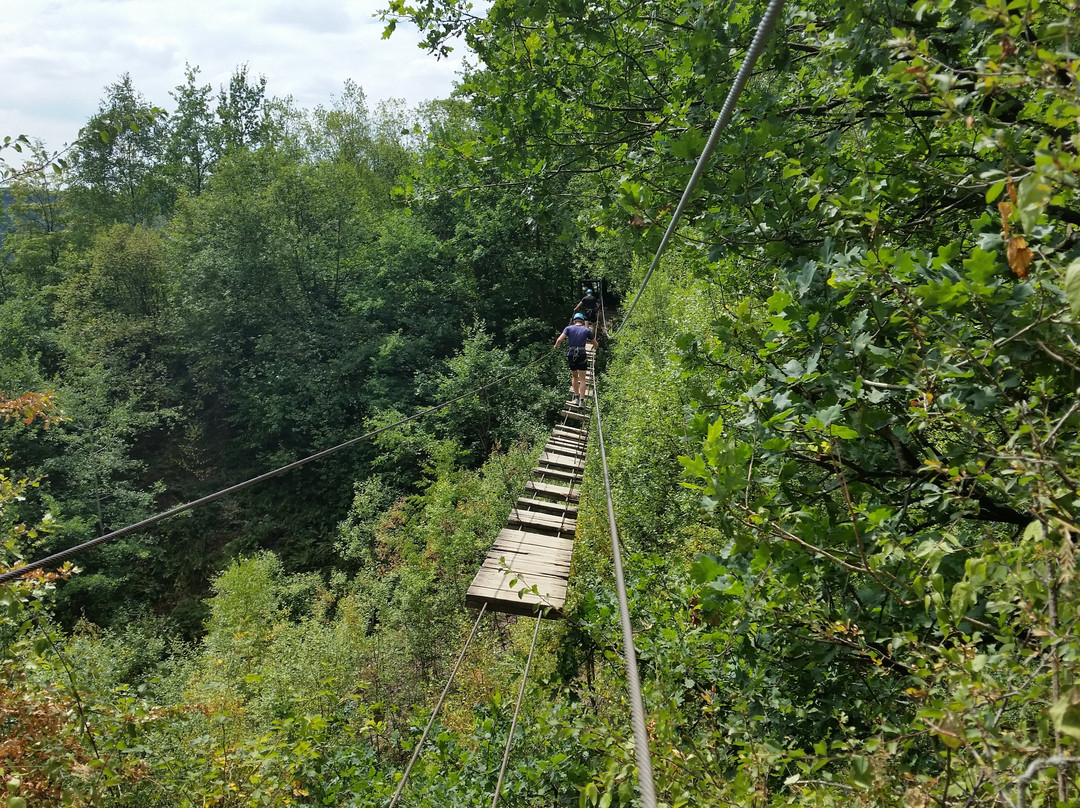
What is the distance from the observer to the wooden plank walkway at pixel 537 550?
3.55 meters

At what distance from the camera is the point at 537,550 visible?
169 inches

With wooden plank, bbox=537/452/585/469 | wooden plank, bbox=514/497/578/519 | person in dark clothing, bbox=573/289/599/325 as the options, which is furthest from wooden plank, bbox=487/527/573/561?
person in dark clothing, bbox=573/289/599/325

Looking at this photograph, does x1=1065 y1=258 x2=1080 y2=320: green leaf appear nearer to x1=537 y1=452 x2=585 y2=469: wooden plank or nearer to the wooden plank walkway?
the wooden plank walkway

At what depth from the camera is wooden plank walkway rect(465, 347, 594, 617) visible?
3549 mm

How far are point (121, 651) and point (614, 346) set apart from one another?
12.2 meters

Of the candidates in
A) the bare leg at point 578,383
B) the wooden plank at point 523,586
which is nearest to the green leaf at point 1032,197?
the wooden plank at point 523,586

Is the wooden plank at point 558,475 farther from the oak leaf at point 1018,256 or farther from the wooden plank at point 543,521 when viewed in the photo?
the oak leaf at point 1018,256

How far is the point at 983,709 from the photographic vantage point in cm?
108

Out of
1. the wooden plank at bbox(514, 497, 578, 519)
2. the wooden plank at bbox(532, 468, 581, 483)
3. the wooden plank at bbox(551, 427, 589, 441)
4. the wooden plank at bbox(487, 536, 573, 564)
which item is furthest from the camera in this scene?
the wooden plank at bbox(551, 427, 589, 441)

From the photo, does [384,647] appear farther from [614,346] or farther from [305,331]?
[305,331]

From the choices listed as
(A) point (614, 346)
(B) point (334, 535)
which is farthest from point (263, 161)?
(A) point (614, 346)

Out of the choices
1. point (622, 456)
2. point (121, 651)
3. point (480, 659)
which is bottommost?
point (121, 651)

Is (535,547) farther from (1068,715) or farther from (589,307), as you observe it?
(589,307)

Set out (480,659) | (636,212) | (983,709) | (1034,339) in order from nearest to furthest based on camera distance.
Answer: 1. (983,709)
2. (1034,339)
3. (636,212)
4. (480,659)
